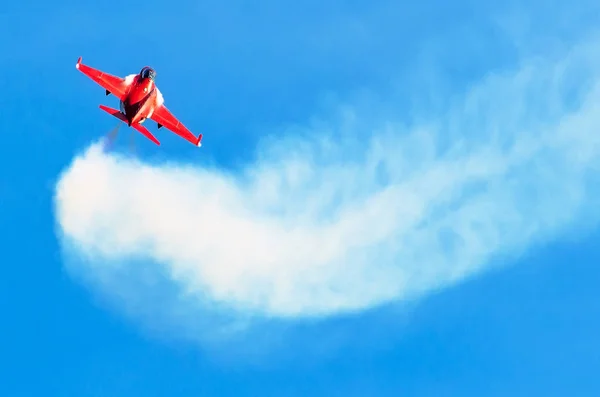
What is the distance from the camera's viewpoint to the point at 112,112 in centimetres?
14050

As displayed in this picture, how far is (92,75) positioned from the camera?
144m

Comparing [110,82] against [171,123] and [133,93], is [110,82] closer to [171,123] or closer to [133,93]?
[133,93]

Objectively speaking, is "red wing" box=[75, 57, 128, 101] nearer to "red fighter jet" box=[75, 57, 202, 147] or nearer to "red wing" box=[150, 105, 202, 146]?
"red fighter jet" box=[75, 57, 202, 147]

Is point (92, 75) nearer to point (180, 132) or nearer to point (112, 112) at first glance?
point (112, 112)

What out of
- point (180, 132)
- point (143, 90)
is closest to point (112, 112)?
point (143, 90)

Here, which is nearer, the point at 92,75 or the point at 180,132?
the point at 92,75

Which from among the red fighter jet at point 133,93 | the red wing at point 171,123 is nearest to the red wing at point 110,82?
the red fighter jet at point 133,93

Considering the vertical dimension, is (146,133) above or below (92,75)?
below

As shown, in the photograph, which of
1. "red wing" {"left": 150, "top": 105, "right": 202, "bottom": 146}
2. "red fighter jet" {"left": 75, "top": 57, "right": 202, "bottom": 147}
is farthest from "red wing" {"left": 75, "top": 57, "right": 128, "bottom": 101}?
"red wing" {"left": 150, "top": 105, "right": 202, "bottom": 146}

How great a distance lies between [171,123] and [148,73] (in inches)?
470

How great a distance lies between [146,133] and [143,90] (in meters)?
6.80

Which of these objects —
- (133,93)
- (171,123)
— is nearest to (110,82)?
(133,93)

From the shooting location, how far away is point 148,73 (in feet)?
469

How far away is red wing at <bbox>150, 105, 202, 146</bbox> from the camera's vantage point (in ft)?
497
